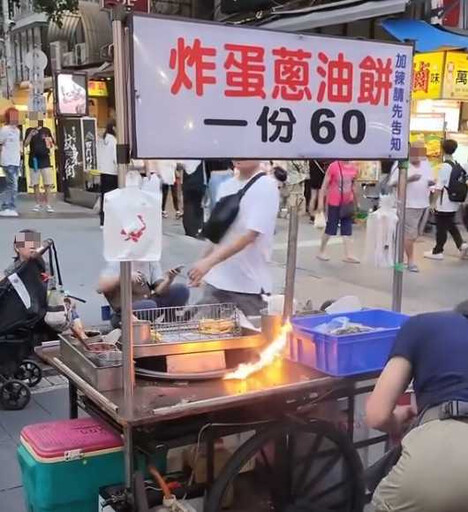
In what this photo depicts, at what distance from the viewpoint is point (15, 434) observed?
436cm

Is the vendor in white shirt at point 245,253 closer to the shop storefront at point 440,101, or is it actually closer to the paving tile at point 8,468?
the paving tile at point 8,468

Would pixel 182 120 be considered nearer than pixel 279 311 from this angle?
Yes

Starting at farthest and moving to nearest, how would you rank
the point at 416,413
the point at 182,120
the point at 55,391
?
1. the point at 55,391
2. the point at 182,120
3. the point at 416,413

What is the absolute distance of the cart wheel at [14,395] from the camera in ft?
15.3

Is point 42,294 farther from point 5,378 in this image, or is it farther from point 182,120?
point 182,120

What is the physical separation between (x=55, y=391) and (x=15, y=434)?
736mm

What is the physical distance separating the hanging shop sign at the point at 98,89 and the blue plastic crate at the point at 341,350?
1659 cm

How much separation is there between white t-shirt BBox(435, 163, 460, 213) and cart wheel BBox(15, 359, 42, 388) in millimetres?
6575

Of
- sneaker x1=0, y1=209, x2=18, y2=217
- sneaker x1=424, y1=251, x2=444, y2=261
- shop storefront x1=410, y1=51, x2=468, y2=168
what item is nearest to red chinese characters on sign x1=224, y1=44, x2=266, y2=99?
sneaker x1=424, y1=251, x2=444, y2=261

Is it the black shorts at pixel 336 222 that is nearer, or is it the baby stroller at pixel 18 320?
the baby stroller at pixel 18 320

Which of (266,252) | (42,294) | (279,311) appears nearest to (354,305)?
(279,311)

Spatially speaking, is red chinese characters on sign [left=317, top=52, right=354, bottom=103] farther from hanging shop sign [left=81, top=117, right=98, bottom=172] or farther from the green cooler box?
hanging shop sign [left=81, top=117, right=98, bottom=172]

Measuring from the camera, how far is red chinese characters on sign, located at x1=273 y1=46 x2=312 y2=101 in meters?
2.77

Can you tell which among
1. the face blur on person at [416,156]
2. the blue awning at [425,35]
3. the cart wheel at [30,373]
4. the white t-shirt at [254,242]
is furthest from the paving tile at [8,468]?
the blue awning at [425,35]
